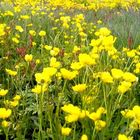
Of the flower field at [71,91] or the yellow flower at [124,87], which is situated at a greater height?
the yellow flower at [124,87]

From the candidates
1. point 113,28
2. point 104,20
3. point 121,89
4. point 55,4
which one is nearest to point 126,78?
point 121,89

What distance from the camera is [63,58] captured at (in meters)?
2.82

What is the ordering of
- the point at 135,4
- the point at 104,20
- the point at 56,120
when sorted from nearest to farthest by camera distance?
the point at 56,120 < the point at 104,20 < the point at 135,4

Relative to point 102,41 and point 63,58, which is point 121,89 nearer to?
point 102,41

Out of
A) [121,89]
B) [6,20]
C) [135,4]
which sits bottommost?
[135,4]

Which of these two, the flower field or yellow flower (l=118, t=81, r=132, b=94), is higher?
yellow flower (l=118, t=81, r=132, b=94)

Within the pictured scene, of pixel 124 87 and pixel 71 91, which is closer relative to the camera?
pixel 124 87

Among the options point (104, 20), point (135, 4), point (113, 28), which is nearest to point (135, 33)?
point (113, 28)

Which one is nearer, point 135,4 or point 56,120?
point 56,120

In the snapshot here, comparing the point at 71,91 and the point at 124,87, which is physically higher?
the point at 124,87

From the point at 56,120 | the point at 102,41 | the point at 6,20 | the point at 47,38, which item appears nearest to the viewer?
the point at 56,120

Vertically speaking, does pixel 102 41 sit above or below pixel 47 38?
above

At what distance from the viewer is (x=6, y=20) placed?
4449 millimetres

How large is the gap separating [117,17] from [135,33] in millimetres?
1539
